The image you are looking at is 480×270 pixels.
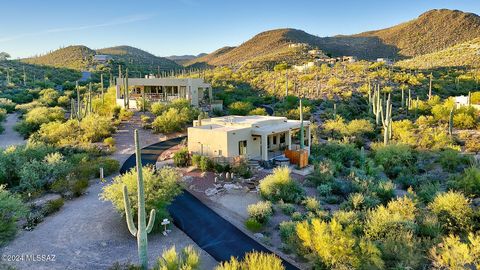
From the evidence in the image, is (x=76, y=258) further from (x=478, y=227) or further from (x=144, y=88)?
(x=144, y=88)

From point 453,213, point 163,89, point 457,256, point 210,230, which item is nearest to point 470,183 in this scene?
point 453,213

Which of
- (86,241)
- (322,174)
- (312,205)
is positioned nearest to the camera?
(86,241)

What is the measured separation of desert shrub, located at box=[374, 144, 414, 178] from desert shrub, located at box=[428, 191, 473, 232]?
8.92 m

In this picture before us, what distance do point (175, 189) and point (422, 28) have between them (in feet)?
351

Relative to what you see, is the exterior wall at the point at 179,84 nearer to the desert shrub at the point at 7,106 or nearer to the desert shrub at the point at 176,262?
the desert shrub at the point at 7,106

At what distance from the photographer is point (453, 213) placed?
47.9 ft

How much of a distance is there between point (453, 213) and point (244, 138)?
13.1 meters

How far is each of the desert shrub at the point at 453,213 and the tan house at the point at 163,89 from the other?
3265cm

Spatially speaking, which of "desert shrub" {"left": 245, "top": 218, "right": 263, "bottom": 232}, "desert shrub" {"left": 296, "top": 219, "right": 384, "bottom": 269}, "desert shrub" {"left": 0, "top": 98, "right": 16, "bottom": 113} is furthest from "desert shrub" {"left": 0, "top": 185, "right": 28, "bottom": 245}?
"desert shrub" {"left": 0, "top": 98, "right": 16, "bottom": 113}

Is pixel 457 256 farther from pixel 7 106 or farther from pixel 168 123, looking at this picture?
pixel 7 106

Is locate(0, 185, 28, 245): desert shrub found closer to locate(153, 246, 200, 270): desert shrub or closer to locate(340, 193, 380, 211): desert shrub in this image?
locate(153, 246, 200, 270): desert shrub

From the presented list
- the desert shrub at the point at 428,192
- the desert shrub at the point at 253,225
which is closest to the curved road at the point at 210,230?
the desert shrub at the point at 253,225

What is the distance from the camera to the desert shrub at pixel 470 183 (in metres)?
18.5

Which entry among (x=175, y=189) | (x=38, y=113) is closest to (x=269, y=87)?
(x=38, y=113)
